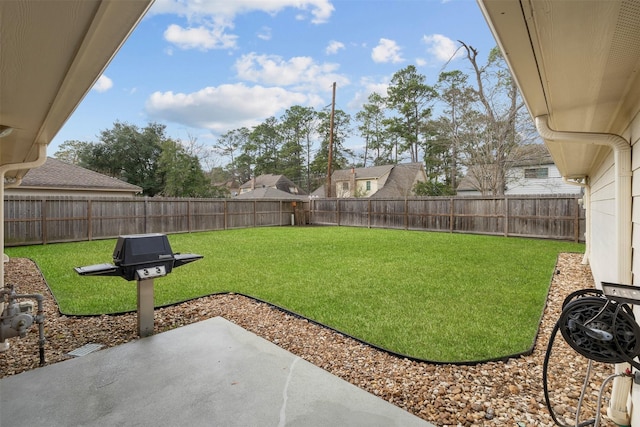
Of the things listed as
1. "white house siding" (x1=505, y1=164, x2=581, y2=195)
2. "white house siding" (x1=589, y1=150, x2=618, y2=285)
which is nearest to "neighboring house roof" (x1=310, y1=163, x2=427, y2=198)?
"white house siding" (x1=505, y1=164, x2=581, y2=195)

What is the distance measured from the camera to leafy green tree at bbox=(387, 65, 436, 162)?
74.8ft

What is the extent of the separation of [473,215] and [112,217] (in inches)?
505

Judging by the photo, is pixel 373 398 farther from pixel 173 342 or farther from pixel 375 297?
pixel 375 297

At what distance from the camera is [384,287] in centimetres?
461

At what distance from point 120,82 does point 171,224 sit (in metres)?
12.0

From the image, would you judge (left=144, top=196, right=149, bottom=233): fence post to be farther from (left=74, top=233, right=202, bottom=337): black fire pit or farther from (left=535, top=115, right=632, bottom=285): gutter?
(left=535, top=115, right=632, bottom=285): gutter

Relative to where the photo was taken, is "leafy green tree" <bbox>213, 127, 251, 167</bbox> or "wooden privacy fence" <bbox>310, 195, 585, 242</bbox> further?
"leafy green tree" <bbox>213, 127, 251, 167</bbox>

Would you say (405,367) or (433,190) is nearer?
(405,367)

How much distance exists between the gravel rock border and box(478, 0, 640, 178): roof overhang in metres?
1.75

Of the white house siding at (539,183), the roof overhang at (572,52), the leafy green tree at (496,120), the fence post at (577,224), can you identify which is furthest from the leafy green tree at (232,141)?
the roof overhang at (572,52)

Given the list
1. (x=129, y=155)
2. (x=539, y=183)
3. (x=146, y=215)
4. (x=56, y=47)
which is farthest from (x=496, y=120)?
(x=129, y=155)

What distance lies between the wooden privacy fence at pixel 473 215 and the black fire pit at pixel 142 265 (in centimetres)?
1102

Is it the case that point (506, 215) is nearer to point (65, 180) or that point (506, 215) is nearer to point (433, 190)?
point (433, 190)

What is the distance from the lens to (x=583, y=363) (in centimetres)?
244
